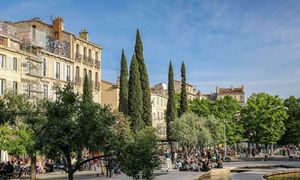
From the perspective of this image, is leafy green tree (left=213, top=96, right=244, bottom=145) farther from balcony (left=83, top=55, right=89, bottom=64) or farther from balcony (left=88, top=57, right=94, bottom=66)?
balcony (left=83, top=55, right=89, bottom=64)

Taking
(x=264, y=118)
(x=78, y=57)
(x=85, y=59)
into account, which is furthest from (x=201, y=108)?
(x=78, y=57)

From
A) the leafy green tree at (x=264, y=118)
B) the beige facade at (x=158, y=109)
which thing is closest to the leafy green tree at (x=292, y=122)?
the leafy green tree at (x=264, y=118)

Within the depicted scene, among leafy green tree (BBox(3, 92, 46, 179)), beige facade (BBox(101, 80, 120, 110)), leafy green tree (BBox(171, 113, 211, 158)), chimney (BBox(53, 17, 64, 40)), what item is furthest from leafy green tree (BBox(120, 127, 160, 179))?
beige facade (BBox(101, 80, 120, 110))

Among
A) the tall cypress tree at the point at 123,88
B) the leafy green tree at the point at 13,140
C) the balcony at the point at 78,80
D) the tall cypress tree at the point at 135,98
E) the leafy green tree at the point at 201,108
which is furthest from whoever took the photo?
Result: the leafy green tree at the point at 201,108

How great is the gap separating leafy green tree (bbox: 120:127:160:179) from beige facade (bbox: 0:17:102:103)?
38877 millimetres

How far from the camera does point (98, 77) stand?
3019 inches

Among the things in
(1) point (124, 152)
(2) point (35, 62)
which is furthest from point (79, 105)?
(2) point (35, 62)

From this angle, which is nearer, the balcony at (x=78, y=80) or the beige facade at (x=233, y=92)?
the balcony at (x=78, y=80)

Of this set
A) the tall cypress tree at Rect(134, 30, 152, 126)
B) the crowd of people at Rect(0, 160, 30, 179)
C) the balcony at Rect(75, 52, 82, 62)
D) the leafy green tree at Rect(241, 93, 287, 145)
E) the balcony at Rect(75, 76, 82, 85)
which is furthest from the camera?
the leafy green tree at Rect(241, 93, 287, 145)

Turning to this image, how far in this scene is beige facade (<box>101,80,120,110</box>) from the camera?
8644cm

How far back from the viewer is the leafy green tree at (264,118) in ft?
290

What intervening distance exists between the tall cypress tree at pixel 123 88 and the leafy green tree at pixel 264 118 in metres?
30.5

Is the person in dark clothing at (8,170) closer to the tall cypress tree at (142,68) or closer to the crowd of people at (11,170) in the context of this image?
the crowd of people at (11,170)

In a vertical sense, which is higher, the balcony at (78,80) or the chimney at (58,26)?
the chimney at (58,26)
